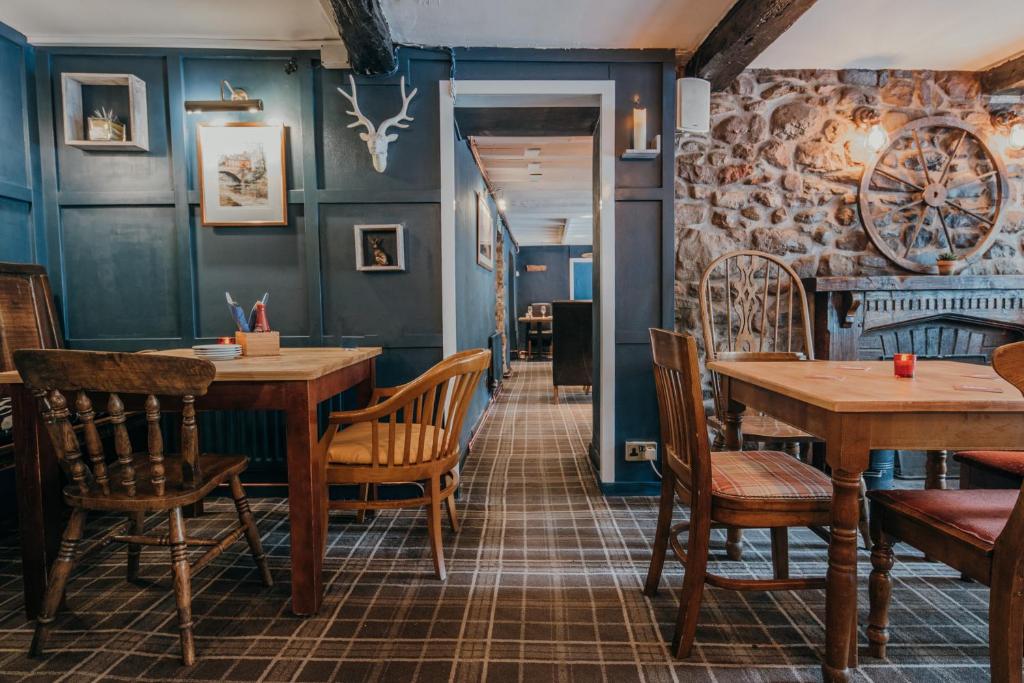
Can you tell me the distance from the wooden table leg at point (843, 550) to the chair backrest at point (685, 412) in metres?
0.29

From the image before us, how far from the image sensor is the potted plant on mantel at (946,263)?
2.76 metres

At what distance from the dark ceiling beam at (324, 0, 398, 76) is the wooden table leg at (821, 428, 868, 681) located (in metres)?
→ 2.23

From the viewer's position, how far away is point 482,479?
9.53 feet

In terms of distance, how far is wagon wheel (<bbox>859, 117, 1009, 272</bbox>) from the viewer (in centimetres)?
283

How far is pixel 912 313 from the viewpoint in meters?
2.73

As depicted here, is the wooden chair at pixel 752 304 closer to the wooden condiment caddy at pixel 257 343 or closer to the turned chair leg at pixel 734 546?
the turned chair leg at pixel 734 546

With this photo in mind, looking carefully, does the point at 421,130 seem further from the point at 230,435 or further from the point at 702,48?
the point at 230,435

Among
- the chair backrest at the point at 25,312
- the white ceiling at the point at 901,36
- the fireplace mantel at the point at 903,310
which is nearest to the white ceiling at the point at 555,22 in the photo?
the white ceiling at the point at 901,36

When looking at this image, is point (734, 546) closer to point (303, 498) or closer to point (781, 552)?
point (781, 552)

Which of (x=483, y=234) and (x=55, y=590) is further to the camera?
(x=483, y=234)

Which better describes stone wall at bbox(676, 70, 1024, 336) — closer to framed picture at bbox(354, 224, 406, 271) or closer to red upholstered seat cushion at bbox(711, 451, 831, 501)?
red upholstered seat cushion at bbox(711, 451, 831, 501)

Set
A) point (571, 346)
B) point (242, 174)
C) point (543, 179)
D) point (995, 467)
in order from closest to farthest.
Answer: point (995, 467) → point (242, 174) → point (571, 346) → point (543, 179)

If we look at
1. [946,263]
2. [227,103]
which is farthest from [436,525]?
[946,263]

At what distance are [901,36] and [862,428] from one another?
247cm
